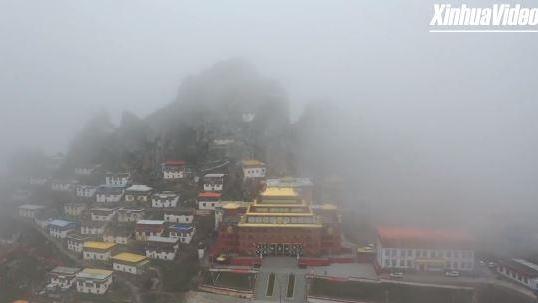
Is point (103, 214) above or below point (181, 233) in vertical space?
below

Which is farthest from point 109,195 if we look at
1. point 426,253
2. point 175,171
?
point 426,253

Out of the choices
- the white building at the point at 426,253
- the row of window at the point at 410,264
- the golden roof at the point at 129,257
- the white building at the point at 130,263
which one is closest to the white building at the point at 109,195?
the golden roof at the point at 129,257

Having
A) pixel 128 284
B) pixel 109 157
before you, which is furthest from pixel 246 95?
pixel 128 284

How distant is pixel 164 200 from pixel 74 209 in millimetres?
10336

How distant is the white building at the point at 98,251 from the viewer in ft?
135

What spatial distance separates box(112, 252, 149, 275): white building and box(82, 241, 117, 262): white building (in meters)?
1.29

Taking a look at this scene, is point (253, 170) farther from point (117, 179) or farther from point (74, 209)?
point (74, 209)

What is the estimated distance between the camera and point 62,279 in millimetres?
37906

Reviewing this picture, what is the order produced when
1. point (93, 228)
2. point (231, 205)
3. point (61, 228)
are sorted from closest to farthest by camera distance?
1. point (231, 205)
2. point (93, 228)
3. point (61, 228)

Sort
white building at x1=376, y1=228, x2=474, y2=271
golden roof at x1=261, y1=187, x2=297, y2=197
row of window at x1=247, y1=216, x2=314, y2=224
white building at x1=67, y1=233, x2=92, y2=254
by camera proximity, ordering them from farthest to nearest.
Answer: white building at x1=67, y1=233, x2=92, y2=254
golden roof at x1=261, y1=187, x2=297, y2=197
row of window at x1=247, y1=216, x2=314, y2=224
white building at x1=376, y1=228, x2=474, y2=271

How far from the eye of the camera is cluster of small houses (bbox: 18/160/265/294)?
127 feet

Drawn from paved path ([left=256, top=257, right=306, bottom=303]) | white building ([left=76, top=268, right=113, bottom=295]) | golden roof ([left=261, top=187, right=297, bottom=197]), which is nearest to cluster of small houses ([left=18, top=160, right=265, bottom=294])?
white building ([left=76, top=268, right=113, bottom=295])

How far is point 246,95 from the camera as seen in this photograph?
65.9 meters

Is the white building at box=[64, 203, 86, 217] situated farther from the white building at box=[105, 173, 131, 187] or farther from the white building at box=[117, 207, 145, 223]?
the white building at box=[117, 207, 145, 223]
